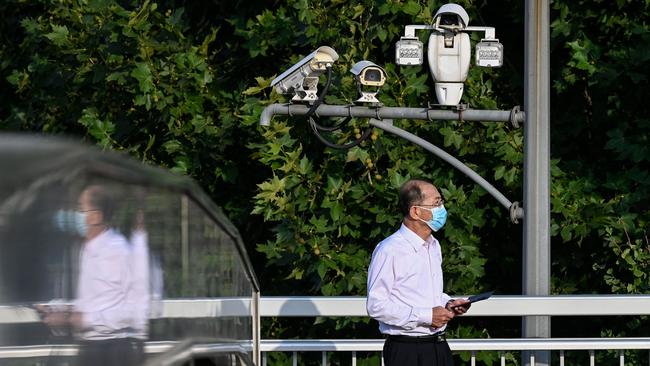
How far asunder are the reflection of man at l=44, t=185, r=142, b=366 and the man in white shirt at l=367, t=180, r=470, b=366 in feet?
9.50

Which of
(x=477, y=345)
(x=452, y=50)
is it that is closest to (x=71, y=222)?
(x=477, y=345)

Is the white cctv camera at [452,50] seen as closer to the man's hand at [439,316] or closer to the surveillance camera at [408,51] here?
the surveillance camera at [408,51]

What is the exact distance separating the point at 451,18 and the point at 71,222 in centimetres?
649

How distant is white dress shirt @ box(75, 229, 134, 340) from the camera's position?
2740mm

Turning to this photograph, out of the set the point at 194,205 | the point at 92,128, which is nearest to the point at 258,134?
the point at 92,128

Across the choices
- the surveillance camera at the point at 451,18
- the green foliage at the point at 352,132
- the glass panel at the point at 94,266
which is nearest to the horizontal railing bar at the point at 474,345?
the surveillance camera at the point at 451,18

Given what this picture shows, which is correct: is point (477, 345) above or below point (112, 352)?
below

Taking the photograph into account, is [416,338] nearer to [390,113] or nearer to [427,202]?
[427,202]

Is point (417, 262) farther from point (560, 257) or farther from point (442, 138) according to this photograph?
point (560, 257)

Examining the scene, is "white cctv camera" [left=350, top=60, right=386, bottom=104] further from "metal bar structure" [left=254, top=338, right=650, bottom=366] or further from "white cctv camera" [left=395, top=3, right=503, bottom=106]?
"metal bar structure" [left=254, top=338, right=650, bottom=366]

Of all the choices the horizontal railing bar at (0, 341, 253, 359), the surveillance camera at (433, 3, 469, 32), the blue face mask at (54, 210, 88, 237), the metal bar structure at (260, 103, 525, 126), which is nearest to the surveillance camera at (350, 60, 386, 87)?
the metal bar structure at (260, 103, 525, 126)

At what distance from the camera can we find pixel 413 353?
19.5ft

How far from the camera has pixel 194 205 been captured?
3.57 meters

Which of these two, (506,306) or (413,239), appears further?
(506,306)
